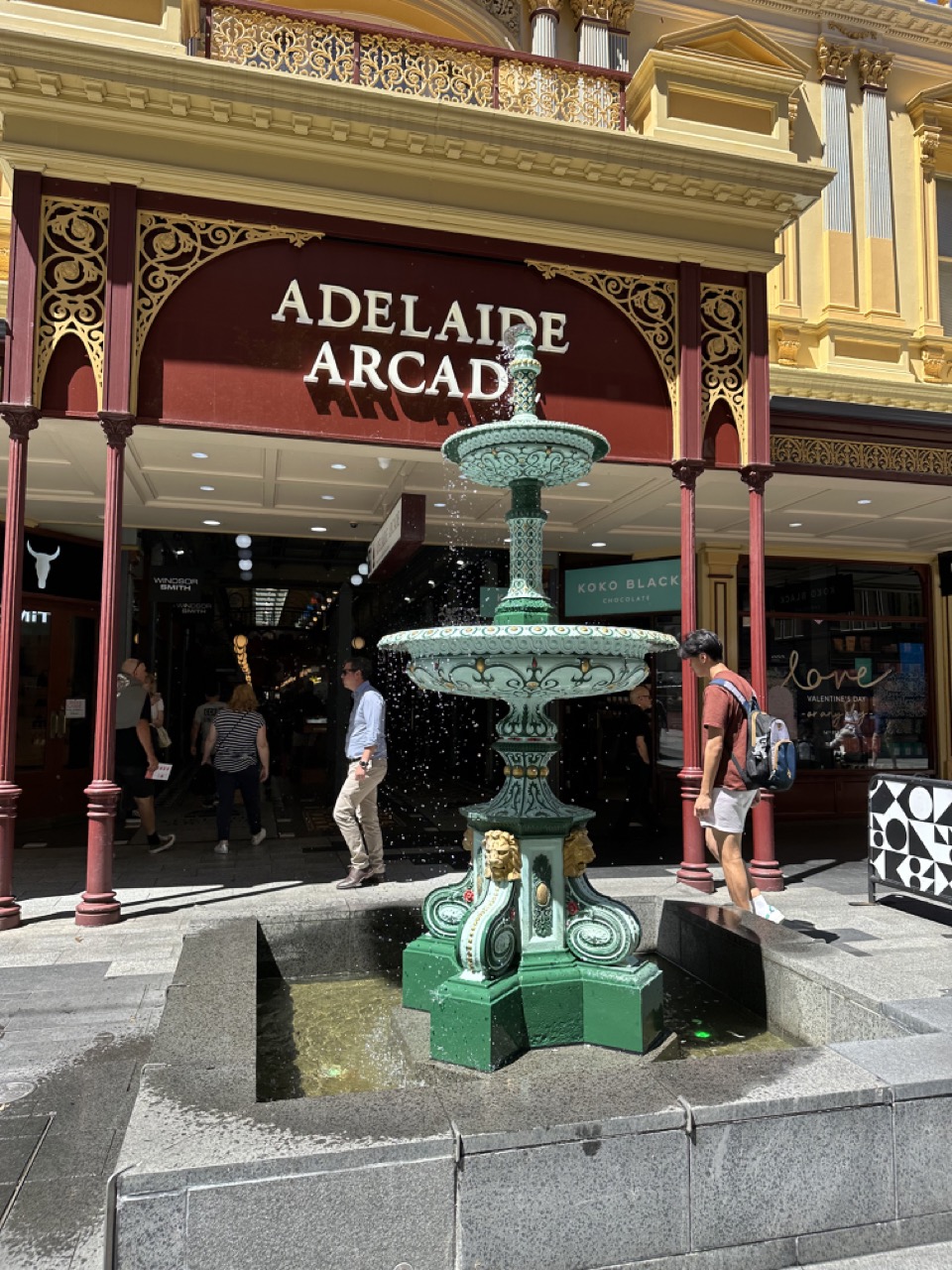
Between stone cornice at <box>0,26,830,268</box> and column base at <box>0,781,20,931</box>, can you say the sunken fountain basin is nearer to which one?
column base at <box>0,781,20,931</box>

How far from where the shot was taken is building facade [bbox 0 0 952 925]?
6562 millimetres

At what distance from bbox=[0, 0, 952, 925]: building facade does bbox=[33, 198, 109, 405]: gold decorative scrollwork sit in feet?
0.07

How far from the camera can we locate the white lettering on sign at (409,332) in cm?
716

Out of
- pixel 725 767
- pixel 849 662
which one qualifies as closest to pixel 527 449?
pixel 725 767

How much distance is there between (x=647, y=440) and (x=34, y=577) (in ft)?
25.4

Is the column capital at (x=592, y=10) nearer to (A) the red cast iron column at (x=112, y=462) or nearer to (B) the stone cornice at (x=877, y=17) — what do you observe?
(B) the stone cornice at (x=877, y=17)

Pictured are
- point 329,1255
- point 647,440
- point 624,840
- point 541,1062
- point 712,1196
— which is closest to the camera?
point 329,1255

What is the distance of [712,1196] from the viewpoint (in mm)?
2449

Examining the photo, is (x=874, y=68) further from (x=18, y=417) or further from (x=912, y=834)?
(x=18, y=417)

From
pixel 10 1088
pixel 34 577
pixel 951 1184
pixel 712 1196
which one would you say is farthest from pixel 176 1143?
pixel 34 577

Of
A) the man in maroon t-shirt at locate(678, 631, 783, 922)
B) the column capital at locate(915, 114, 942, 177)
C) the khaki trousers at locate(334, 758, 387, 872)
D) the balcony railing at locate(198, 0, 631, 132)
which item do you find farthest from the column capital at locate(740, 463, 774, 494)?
the column capital at locate(915, 114, 942, 177)

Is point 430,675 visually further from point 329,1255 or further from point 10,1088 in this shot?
point 10,1088

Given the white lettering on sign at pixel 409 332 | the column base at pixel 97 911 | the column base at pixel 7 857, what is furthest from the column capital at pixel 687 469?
the column base at pixel 7 857

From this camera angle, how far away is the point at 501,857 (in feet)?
12.1
